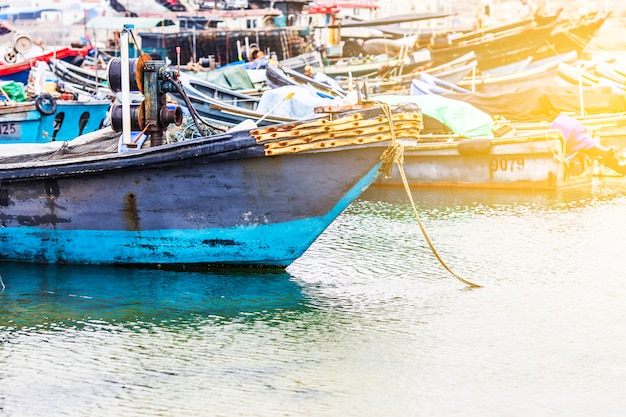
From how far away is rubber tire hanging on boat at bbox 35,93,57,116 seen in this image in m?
17.7

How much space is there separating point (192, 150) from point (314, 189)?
125 cm

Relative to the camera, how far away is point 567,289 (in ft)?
31.7

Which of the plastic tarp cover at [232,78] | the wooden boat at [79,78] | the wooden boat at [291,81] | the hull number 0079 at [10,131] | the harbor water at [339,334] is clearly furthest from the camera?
the wooden boat at [79,78]

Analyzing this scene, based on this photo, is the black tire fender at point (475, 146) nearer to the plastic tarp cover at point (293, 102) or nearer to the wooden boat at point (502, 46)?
the plastic tarp cover at point (293, 102)

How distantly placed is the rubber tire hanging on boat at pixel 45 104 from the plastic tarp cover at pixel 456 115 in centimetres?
625

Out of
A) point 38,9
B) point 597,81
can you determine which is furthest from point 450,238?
point 38,9

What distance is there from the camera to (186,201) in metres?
9.50

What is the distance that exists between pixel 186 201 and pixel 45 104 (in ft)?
30.5

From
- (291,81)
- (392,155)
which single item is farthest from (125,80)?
(291,81)

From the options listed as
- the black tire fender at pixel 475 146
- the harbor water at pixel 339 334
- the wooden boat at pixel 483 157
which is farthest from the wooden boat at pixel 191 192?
the black tire fender at pixel 475 146

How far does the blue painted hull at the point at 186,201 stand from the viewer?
9.13m

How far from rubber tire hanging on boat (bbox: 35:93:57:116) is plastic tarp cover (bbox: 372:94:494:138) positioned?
625 cm

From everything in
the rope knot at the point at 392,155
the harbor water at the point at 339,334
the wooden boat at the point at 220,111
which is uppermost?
the wooden boat at the point at 220,111

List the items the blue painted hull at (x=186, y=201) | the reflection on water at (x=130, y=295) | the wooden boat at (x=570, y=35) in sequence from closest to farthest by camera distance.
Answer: the reflection on water at (x=130, y=295)
the blue painted hull at (x=186, y=201)
the wooden boat at (x=570, y=35)
